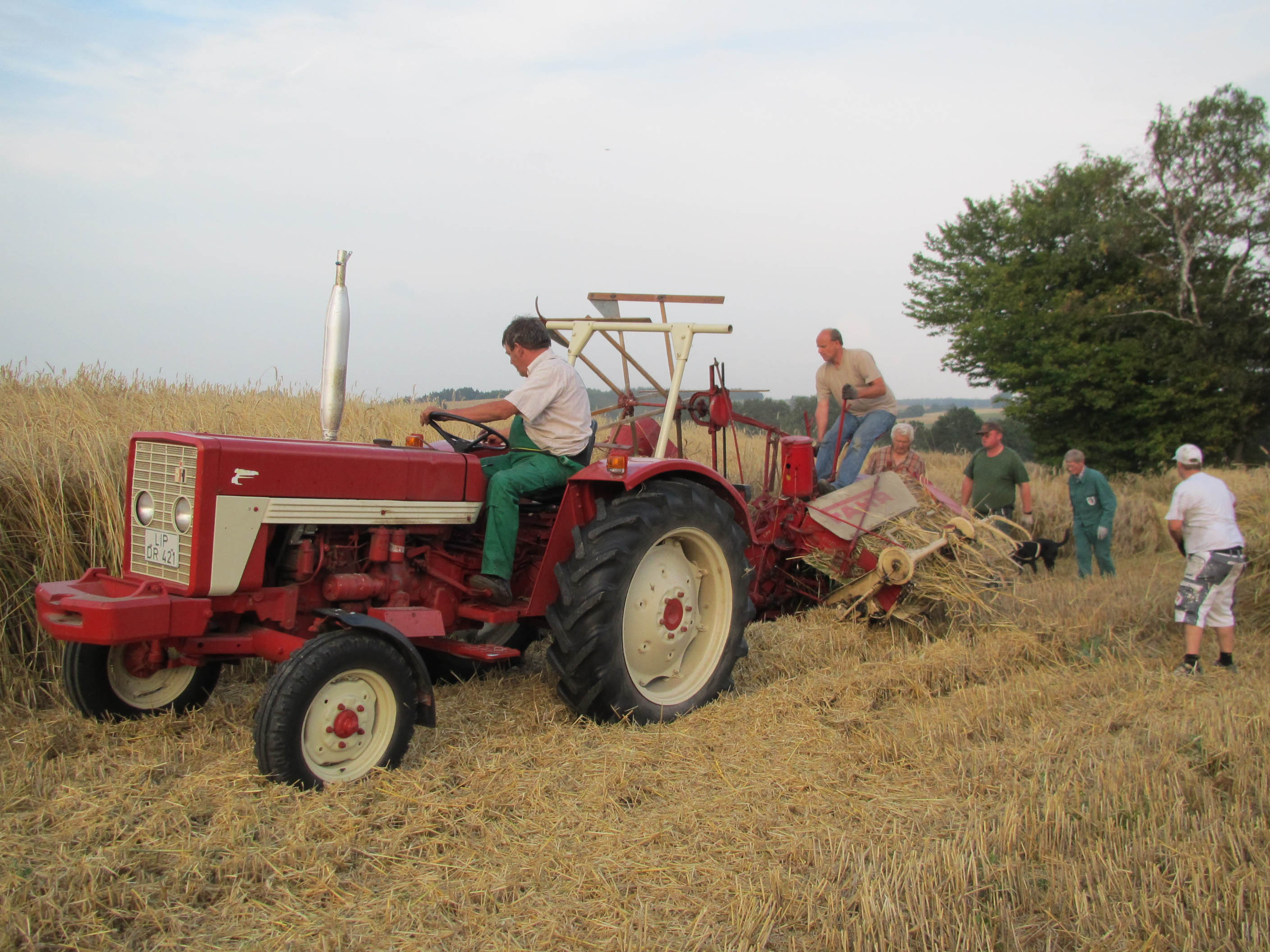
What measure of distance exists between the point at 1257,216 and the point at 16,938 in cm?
2970

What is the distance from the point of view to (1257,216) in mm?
24797

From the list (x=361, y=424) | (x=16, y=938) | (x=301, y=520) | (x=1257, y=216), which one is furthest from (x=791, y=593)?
(x=1257, y=216)

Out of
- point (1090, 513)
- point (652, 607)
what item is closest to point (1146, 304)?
point (1090, 513)

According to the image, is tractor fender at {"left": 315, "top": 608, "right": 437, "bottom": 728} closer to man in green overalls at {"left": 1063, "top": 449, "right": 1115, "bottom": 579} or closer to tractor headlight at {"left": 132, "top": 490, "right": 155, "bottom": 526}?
tractor headlight at {"left": 132, "top": 490, "right": 155, "bottom": 526}

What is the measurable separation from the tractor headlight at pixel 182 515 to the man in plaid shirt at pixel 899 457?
475 cm

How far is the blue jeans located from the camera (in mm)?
6965

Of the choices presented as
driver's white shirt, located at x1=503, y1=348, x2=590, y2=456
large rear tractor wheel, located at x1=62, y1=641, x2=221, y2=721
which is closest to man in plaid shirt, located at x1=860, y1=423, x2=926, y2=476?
driver's white shirt, located at x1=503, y1=348, x2=590, y2=456

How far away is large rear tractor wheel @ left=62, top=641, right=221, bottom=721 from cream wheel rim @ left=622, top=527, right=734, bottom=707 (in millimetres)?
1829

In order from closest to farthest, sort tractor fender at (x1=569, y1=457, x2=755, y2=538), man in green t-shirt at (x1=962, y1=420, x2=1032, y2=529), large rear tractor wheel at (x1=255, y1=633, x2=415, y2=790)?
large rear tractor wheel at (x1=255, y1=633, x2=415, y2=790)
tractor fender at (x1=569, y1=457, x2=755, y2=538)
man in green t-shirt at (x1=962, y1=420, x2=1032, y2=529)

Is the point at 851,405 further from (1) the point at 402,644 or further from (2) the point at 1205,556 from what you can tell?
(1) the point at 402,644

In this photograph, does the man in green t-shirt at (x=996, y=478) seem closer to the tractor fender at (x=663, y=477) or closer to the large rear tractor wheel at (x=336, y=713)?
the tractor fender at (x=663, y=477)

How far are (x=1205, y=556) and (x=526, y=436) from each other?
14.0ft

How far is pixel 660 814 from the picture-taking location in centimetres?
316

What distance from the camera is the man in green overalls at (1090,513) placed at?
28.6ft
